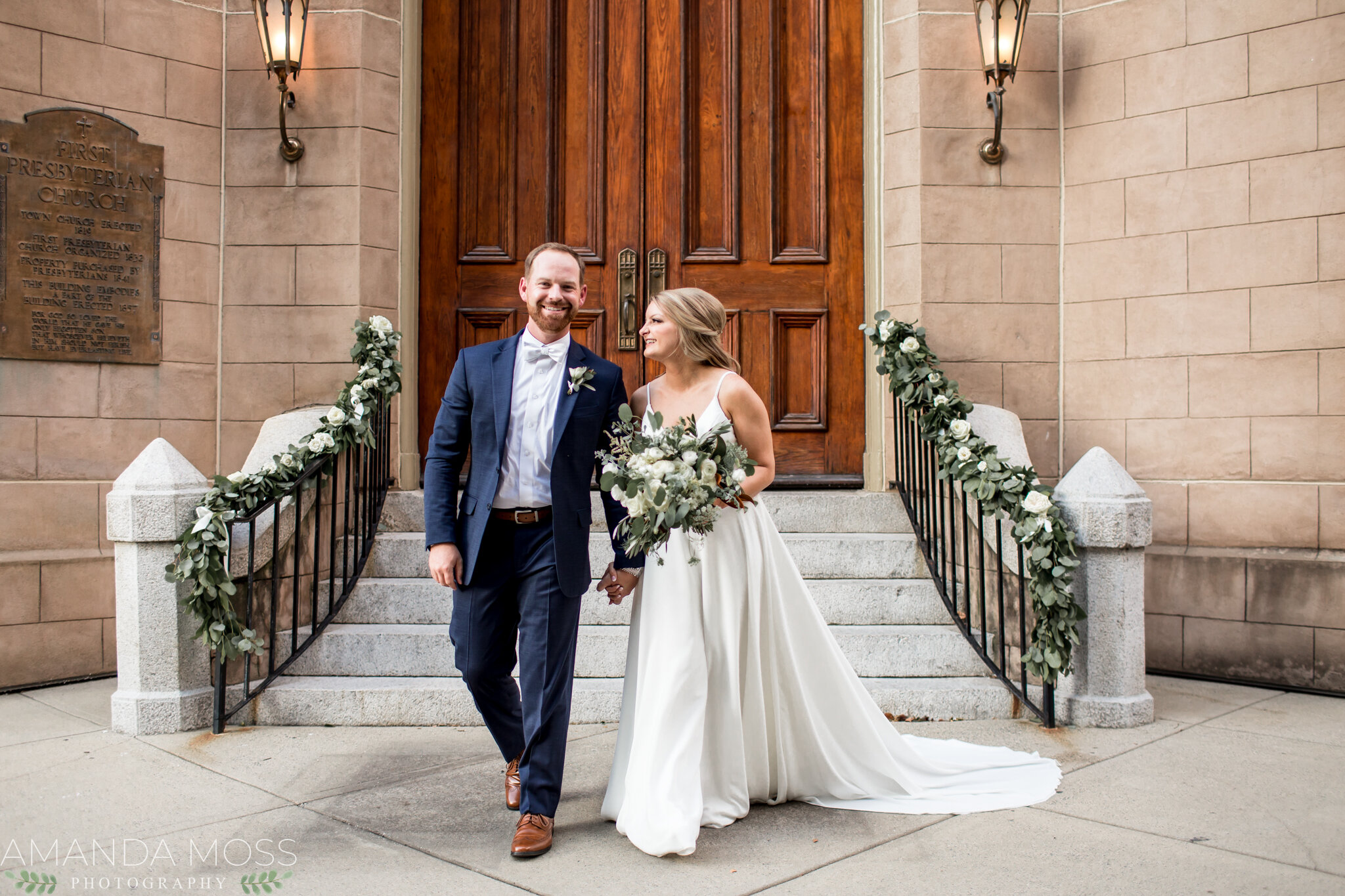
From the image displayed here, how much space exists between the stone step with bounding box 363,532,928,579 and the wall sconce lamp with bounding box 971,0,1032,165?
8.45ft

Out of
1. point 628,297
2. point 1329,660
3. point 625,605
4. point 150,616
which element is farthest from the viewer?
point 628,297

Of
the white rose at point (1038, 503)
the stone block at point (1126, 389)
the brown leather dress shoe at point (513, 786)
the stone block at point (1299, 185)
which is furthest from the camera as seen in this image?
the stone block at point (1126, 389)

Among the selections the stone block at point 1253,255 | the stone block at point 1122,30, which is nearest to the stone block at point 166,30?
the stone block at point 1122,30

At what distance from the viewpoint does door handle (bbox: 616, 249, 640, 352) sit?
20.6 ft

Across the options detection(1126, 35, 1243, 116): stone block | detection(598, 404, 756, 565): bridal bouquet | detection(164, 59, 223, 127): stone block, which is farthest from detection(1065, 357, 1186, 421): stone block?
detection(164, 59, 223, 127): stone block

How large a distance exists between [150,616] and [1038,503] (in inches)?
154

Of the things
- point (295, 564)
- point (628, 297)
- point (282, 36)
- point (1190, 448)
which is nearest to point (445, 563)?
point (295, 564)

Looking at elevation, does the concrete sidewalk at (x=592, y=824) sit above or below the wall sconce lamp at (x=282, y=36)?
below

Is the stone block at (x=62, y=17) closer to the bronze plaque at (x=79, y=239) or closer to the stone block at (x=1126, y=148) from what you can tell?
the bronze plaque at (x=79, y=239)

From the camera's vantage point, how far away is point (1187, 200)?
572 cm

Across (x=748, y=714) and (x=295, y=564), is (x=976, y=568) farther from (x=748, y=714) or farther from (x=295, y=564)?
(x=295, y=564)

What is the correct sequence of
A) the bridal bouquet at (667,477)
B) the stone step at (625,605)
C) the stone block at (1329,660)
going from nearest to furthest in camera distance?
the bridal bouquet at (667,477), the stone step at (625,605), the stone block at (1329,660)

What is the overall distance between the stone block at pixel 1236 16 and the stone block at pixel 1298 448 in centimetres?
217

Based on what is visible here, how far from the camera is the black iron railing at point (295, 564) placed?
4508mm
